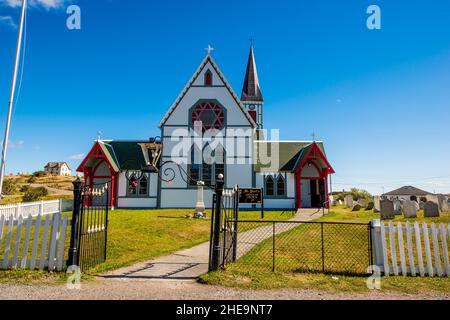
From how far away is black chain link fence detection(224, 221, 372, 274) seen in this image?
7652mm

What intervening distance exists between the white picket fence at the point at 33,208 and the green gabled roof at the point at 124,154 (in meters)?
5.15

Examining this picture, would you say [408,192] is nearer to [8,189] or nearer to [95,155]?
[95,155]

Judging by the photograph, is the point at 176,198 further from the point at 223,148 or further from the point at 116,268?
the point at 116,268

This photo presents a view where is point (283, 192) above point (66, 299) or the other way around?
above

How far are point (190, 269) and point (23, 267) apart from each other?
4097 millimetres

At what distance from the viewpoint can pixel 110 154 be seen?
26484 mm

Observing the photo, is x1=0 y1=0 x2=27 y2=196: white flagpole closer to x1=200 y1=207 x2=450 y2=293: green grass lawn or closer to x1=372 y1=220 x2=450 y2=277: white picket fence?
x1=200 y1=207 x2=450 y2=293: green grass lawn

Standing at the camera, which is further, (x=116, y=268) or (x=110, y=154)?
(x=110, y=154)

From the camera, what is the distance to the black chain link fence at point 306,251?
7652 millimetres

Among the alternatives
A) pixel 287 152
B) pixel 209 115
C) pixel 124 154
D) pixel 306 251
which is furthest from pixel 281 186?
pixel 306 251

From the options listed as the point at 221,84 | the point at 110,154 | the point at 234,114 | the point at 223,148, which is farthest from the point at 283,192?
the point at 110,154

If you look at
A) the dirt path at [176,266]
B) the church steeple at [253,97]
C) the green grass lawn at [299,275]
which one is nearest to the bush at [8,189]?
the church steeple at [253,97]

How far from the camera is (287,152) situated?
89.1 feet
